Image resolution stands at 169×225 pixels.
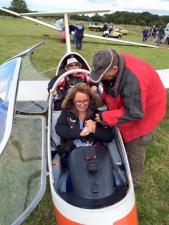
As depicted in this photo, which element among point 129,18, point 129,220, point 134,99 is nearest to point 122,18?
point 129,18

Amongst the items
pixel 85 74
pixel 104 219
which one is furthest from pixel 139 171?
pixel 85 74

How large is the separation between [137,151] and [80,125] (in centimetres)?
76

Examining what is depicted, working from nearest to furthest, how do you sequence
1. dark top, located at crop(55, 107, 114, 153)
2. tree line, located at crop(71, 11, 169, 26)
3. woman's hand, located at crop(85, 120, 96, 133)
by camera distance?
woman's hand, located at crop(85, 120, 96, 133) → dark top, located at crop(55, 107, 114, 153) → tree line, located at crop(71, 11, 169, 26)

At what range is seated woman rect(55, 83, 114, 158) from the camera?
3645 mm

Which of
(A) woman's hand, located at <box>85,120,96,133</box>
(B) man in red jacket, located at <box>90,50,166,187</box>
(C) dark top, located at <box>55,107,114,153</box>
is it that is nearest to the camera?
(B) man in red jacket, located at <box>90,50,166,187</box>

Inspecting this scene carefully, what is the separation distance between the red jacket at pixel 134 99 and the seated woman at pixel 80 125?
208 millimetres

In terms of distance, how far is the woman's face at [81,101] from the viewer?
369 cm

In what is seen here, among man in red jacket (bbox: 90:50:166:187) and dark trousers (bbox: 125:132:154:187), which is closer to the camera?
man in red jacket (bbox: 90:50:166:187)

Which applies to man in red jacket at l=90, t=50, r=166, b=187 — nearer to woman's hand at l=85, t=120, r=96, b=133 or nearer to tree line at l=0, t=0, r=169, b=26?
woman's hand at l=85, t=120, r=96, b=133

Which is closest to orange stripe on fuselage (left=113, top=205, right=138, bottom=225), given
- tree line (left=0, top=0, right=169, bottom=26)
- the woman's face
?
the woman's face

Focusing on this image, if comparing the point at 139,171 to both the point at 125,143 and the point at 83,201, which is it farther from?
the point at 83,201

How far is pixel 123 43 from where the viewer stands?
22.3 meters

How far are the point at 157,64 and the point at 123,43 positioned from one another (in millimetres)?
7757

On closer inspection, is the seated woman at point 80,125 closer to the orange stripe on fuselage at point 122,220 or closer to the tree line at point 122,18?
the orange stripe on fuselage at point 122,220
